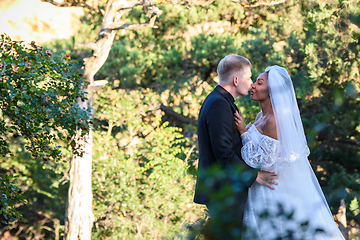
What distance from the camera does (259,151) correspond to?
2.43 m

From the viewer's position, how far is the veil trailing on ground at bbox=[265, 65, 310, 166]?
2.60 m

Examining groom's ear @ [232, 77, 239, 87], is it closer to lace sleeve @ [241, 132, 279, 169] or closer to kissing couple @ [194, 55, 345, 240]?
kissing couple @ [194, 55, 345, 240]

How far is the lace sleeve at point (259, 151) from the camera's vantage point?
2414 mm

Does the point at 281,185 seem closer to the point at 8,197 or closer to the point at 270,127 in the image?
the point at 270,127

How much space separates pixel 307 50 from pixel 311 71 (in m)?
0.45

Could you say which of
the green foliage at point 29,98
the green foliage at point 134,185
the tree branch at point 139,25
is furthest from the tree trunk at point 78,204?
the green foliage at point 29,98

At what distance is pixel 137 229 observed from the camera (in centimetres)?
719

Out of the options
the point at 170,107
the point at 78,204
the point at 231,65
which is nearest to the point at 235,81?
the point at 231,65

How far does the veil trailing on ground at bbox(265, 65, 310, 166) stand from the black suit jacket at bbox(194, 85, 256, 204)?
1.09 ft

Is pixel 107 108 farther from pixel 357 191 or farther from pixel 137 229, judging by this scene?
pixel 357 191

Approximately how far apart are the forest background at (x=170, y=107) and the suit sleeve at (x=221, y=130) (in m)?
3.27

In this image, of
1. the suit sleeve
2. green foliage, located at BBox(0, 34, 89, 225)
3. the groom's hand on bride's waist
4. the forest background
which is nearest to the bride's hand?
the suit sleeve

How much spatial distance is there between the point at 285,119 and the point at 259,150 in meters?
0.37

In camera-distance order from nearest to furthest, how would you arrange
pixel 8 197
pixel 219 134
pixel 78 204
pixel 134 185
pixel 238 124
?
pixel 219 134 < pixel 238 124 < pixel 8 197 < pixel 78 204 < pixel 134 185
